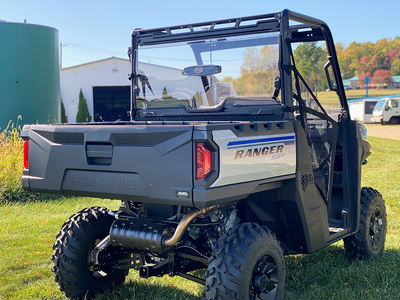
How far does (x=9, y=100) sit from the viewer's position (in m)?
12.4

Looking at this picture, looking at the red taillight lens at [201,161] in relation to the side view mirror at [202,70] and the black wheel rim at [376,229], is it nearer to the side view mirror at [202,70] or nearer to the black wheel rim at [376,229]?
the side view mirror at [202,70]

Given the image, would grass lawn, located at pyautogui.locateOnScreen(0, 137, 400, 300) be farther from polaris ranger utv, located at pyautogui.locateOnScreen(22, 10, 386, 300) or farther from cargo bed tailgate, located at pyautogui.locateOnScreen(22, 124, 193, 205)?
cargo bed tailgate, located at pyautogui.locateOnScreen(22, 124, 193, 205)

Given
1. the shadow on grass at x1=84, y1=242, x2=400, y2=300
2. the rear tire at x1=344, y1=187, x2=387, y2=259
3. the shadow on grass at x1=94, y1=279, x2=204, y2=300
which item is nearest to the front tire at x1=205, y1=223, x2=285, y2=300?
the shadow on grass at x1=84, y1=242, x2=400, y2=300

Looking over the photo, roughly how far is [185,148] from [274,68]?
1.23m

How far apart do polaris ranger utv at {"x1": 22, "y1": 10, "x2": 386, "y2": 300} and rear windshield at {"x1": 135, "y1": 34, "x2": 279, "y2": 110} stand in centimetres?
1

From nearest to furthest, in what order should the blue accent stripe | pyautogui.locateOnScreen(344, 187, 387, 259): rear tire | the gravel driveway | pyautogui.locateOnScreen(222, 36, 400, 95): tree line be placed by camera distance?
1. the blue accent stripe
2. pyautogui.locateOnScreen(222, 36, 400, 95): tree line
3. pyautogui.locateOnScreen(344, 187, 387, 259): rear tire
4. the gravel driveway

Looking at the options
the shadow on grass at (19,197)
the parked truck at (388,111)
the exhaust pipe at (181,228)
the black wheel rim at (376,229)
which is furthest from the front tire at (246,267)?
the parked truck at (388,111)

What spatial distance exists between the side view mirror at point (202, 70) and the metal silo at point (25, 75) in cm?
879

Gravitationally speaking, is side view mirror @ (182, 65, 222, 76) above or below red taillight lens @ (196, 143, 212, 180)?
above

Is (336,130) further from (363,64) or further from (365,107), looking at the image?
(363,64)

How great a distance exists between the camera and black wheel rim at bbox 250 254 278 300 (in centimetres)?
313

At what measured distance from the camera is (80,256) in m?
3.70

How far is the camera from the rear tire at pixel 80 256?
3.66m

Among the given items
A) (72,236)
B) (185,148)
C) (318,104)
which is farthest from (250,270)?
(318,104)
